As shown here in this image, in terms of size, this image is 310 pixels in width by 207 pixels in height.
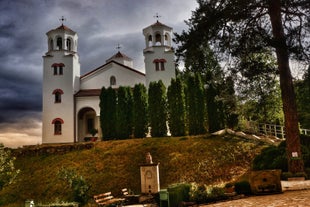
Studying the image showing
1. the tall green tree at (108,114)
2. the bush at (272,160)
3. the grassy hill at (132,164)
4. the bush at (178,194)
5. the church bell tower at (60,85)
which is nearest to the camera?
the bush at (178,194)

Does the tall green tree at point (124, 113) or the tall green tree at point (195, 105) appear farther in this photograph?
the tall green tree at point (124, 113)

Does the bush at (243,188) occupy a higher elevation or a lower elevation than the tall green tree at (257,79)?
lower

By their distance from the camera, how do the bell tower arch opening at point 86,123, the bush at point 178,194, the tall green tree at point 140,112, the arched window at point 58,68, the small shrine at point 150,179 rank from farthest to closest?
the arched window at point 58,68, the bell tower arch opening at point 86,123, the tall green tree at point 140,112, the small shrine at point 150,179, the bush at point 178,194

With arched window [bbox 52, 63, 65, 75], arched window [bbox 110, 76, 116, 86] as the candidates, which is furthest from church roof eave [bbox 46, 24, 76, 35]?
arched window [bbox 110, 76, 116, 86]

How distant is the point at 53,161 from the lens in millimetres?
26219

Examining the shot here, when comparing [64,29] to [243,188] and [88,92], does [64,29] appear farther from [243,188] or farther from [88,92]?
[243,188]

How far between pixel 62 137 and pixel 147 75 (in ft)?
36.8

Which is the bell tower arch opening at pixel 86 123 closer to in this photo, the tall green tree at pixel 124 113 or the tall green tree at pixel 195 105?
the tall green tree at pixel 124 113

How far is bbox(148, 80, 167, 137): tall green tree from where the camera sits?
1185 inches

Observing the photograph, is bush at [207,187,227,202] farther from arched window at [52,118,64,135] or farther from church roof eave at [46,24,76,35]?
church roof eave at [46,24,76,35]

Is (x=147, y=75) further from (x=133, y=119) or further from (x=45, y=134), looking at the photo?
(x=45, y=134)

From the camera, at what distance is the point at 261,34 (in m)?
15.9

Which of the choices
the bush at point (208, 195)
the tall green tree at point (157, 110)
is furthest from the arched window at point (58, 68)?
the bush at point (208, 195)

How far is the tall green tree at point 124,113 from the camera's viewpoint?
31.3m
